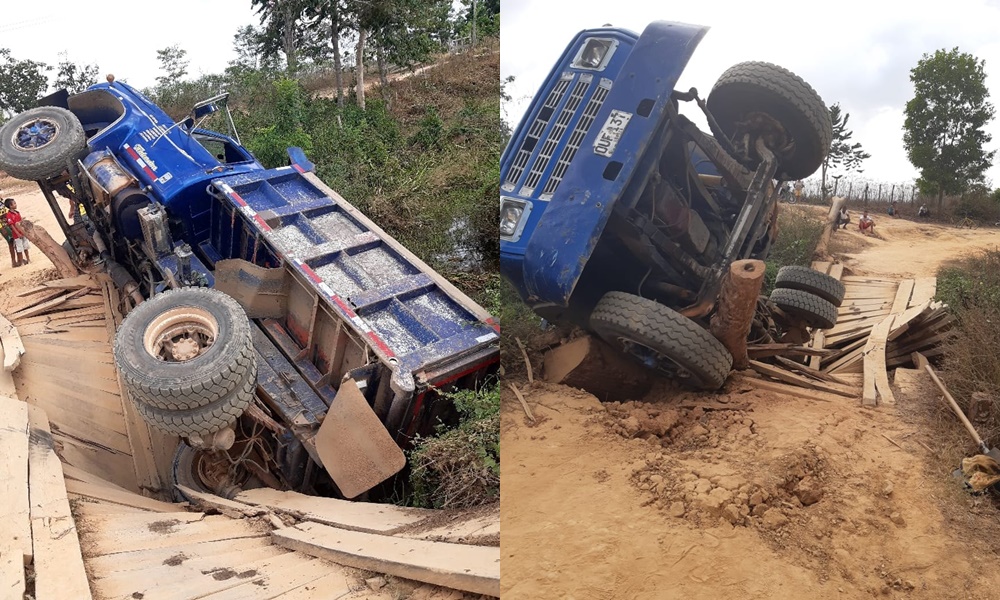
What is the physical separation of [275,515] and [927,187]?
2.91 metres

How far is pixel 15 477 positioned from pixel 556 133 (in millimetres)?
2348

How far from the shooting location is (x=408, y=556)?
7.39 ft

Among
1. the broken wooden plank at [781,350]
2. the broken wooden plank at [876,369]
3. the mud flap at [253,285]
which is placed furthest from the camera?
the mud flap at [253,285]

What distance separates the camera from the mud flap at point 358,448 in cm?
332

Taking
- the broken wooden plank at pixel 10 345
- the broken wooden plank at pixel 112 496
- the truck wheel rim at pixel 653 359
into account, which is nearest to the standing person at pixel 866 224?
the truck wheel rim at pixel 653 359

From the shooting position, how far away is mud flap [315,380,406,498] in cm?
332

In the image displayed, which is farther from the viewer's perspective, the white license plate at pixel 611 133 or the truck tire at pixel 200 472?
the truck tire at pixel 200 472

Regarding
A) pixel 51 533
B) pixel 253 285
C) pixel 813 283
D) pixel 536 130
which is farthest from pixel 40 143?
pixel 813 283

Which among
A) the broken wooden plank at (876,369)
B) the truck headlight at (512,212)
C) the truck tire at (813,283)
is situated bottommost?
the broken wooden plank at (876,369)

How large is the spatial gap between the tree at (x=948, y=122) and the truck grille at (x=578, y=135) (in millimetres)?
1000

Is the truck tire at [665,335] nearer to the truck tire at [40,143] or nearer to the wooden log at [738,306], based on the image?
the wooden log at [738,306]

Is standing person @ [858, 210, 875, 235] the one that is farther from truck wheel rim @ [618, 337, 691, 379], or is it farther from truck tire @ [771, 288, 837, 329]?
truck wheel rim @ [618, 337, 691, 379]

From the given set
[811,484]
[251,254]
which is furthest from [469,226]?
[811,484]

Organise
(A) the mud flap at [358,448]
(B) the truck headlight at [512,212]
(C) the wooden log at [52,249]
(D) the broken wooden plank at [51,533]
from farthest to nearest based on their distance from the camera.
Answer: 1. (C) the wooden log at [52,249]
2. (A) the mud flap at [358,448]
3. (B) the truck headlight at [512,212]
4. (D) the broken wooden plank at [51,533]
